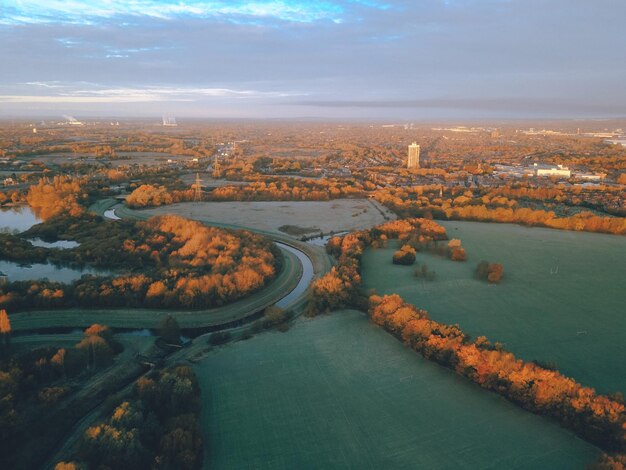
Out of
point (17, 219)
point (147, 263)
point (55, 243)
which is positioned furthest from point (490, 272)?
point (17, 219)

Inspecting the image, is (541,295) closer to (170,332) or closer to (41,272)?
(170,332)

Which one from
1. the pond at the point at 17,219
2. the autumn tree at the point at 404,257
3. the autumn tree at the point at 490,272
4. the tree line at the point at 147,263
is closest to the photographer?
the tree line at the point at 147,263

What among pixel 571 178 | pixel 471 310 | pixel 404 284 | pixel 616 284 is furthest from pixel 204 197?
pixel 571 178

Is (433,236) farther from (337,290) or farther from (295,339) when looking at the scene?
(295,339)

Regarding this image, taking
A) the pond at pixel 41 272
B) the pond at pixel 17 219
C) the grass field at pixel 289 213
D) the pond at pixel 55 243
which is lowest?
the pond at pixel 41 272

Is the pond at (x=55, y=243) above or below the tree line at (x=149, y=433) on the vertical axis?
below

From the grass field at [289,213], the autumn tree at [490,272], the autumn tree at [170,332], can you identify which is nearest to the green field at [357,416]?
the autumn tree at [170,332]

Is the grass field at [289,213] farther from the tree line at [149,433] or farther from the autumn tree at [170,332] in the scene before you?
the tree line at [149,433]
